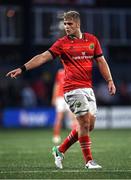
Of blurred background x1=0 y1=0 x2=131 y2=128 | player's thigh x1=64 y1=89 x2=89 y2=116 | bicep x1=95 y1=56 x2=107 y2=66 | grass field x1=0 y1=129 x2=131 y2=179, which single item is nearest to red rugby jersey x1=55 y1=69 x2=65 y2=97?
grass field x1=0 y1=129 x2=131 y2=179

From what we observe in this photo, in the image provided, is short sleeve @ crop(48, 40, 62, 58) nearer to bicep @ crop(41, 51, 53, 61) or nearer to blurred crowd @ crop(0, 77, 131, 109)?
bicep @ crop(41, 51, 53, 61)

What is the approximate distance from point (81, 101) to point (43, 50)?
89.6ft

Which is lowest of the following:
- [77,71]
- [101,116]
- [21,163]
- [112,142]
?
[101,116]

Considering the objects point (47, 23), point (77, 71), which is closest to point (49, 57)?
point (77, 71)

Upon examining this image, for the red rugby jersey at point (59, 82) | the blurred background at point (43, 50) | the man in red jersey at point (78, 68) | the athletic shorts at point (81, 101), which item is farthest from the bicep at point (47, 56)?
the blurred background at point (43, 50)

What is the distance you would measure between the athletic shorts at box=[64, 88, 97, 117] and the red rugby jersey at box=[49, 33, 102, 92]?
3.1 inches

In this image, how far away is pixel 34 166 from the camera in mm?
13180

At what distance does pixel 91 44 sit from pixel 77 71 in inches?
18.7

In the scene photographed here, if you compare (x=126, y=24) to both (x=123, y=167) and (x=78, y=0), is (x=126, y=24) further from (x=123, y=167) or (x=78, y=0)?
(x=123, y=167)

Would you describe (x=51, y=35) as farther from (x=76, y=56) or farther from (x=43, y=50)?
(x=76, y=56)

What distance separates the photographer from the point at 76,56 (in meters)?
12.7

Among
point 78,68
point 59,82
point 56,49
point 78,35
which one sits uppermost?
point 78,35

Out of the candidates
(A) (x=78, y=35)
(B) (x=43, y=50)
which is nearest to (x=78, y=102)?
(A) (x=78, y=35)

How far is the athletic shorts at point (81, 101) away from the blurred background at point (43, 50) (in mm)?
16018
